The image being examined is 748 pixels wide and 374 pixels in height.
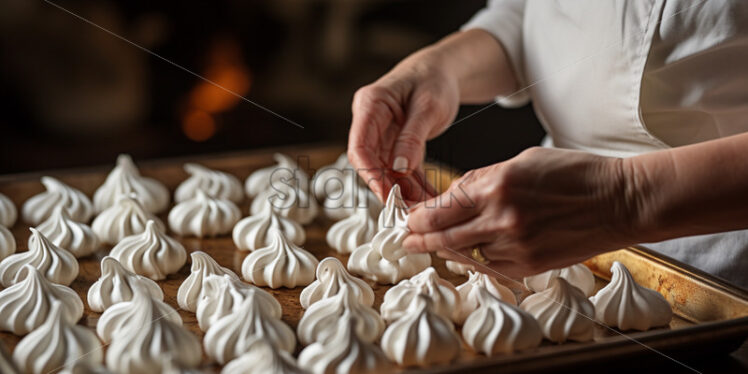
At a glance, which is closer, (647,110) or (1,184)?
(647,110)

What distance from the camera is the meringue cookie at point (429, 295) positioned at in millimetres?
1207

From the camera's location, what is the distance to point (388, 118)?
1575 mm

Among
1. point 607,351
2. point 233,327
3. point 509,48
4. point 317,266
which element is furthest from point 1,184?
point 607,351

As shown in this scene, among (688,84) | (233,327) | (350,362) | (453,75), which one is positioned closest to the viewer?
(350,362)

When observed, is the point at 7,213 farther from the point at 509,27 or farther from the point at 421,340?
the point at 509,27

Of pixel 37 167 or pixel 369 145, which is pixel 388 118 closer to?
pixel 369 145

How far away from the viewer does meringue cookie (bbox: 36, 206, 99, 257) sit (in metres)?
1.48

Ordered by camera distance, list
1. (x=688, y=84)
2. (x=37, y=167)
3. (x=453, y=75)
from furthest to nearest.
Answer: (x=37, y=167) → (x=453, y=75) → (x=688, y=84)

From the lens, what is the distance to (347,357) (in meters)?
0.99

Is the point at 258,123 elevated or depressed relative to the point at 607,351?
A: elevated

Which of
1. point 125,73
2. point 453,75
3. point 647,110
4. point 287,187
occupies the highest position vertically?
point 125,73

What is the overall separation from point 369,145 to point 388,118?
79 millimetres

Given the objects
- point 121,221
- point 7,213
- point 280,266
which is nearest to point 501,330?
point 280,266

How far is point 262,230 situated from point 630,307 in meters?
0.75
